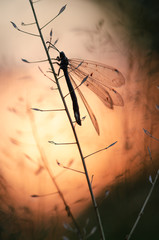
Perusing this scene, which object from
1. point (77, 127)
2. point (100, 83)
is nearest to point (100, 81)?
point (100, 83)

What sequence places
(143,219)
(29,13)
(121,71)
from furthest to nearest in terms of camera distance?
(143,219)
(121,71)
(29,13)

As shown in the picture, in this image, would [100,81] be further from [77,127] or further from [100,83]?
[77,127]

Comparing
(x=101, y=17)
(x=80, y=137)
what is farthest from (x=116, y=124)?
(x=101, y=17)

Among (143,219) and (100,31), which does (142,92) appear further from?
(143,219)

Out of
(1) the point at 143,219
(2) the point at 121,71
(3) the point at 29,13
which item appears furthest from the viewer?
(1) the point at 143,219
